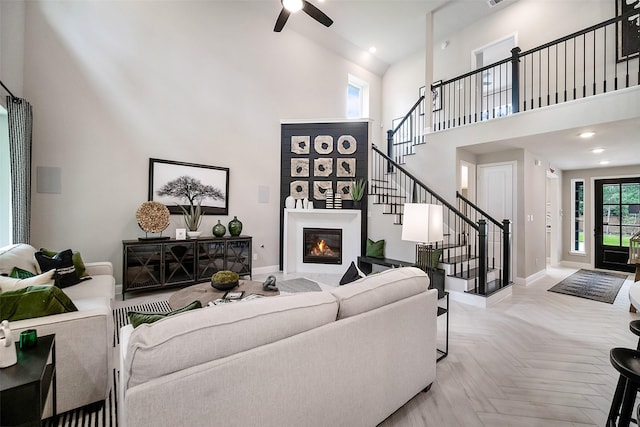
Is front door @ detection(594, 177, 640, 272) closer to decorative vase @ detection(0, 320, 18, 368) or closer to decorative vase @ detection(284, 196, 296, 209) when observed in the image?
decorative vase @ detection(284, 196, 296, 209)

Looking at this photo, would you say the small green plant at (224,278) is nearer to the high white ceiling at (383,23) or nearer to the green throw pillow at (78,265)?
the green throw pillow at (78,265)

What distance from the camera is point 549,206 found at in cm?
704

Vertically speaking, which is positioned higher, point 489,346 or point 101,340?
point 101,340


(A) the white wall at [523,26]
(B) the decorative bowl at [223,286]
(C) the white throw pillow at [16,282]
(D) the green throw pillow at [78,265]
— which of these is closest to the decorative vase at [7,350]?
(C) the white throw pillow at [16,282]

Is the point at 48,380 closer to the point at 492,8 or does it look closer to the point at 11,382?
the point at 11,382

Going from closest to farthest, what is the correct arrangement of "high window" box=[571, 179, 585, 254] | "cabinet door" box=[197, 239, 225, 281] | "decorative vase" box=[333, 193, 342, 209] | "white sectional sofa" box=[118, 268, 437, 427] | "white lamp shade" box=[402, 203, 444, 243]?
"white sectional sofa" box=[118, 268, 437, 427] → "white lamp shade" box=[402, 203, 444, 243] → "cabinet door" box=[197, 239, 225, 281] → "decorative vase" box=[333, 193, 342, 209] → "high window" box=[571, 179, 585, 254]

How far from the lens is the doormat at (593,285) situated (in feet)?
14.2

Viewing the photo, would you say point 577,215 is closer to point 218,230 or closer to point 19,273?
point 218,230

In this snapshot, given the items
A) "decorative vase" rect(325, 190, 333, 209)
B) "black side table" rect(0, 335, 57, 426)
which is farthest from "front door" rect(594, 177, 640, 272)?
"black side table" rect(0, 335, 57, 426)

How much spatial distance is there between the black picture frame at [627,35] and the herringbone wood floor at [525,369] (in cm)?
369

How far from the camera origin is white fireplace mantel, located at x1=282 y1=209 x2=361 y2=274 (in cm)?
549

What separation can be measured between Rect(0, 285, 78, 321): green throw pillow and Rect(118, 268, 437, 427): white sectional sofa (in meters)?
0.76

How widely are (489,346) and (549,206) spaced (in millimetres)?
6313

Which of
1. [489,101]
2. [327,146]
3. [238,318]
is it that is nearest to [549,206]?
[489,101]
